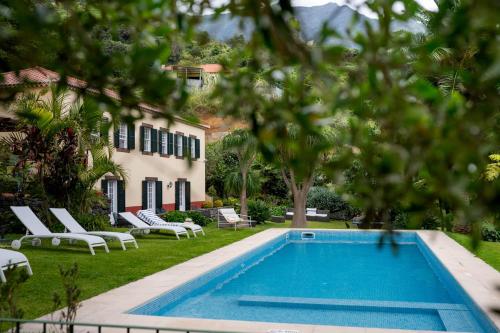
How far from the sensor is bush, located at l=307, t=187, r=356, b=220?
27812 mm

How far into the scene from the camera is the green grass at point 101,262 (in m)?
8.07

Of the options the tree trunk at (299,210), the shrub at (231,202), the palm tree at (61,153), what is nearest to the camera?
the palm tree at (61,153)

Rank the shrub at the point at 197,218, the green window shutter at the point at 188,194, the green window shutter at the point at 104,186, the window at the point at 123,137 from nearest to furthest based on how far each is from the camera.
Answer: the green window shutter at the point at 104,186, the window at the point at 123,137, the shrub at the point at 197,218, the green window shutter at the point at 188,194

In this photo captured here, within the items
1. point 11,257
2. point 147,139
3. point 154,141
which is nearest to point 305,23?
point 11,257

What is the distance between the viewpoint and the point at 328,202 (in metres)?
28.5

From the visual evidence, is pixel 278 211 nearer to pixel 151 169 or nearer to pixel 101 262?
pixel 151 169


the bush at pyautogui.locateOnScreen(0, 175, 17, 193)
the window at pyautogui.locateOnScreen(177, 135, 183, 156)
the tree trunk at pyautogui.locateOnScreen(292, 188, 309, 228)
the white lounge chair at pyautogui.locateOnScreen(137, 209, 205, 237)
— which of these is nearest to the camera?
the bush at pyautogui.locateOnScreen(0, 175, 17, 193)

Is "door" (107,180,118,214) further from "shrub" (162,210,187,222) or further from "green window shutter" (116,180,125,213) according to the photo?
"shrub" (162,210,187,222)

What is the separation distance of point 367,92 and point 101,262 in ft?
35.3

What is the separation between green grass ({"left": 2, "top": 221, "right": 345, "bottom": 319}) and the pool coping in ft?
1.17

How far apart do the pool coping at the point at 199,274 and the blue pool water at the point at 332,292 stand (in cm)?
15

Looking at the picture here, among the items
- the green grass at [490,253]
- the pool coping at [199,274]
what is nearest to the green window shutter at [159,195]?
the pool coping at [199,274]

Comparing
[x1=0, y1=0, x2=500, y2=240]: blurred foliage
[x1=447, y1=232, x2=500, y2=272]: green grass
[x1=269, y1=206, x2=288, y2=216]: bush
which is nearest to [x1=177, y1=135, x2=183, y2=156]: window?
[x1=269, y1=206, x2=288, y2=216]: bush

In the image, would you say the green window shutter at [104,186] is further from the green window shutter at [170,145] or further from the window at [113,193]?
the green window shutter at [170,145]
